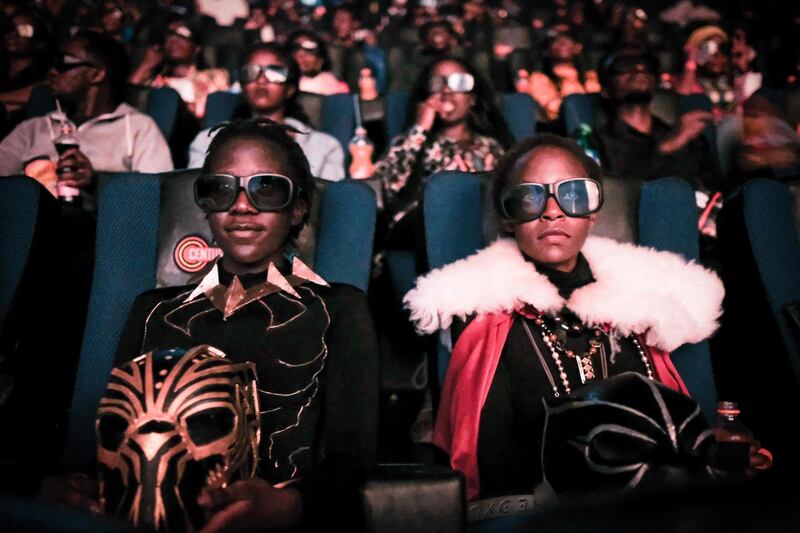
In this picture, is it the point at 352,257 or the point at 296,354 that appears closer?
the point at 296,354

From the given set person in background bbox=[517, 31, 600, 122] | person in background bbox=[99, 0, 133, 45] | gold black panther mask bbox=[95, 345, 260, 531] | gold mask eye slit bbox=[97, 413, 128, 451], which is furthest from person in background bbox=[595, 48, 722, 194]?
person in background bbox=[99, 0, 133, 45]

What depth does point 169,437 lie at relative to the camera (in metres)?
1.11

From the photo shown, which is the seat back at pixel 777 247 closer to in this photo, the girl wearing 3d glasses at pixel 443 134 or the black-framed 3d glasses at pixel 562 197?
the black-framed 3d glasses at pixel 562 197

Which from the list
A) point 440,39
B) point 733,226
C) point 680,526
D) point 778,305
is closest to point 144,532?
point 680,526

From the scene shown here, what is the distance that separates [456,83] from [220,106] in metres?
1.12

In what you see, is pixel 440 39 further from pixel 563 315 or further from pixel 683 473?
pixel 683 473

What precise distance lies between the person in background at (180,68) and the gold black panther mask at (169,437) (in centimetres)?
346

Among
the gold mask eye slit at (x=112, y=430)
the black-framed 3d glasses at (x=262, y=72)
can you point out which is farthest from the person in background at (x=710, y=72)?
the gold mask eye slit at (x=112, y=430)

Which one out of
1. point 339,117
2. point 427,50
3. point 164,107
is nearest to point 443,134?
point 339,117

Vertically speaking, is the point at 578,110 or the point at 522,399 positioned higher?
the point at 578,110

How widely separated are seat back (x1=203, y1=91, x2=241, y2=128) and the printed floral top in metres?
0.83

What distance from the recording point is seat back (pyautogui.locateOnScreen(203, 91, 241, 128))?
140 inches

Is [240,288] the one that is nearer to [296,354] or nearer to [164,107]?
[296,354]

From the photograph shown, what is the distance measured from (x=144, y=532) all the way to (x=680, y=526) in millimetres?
417
